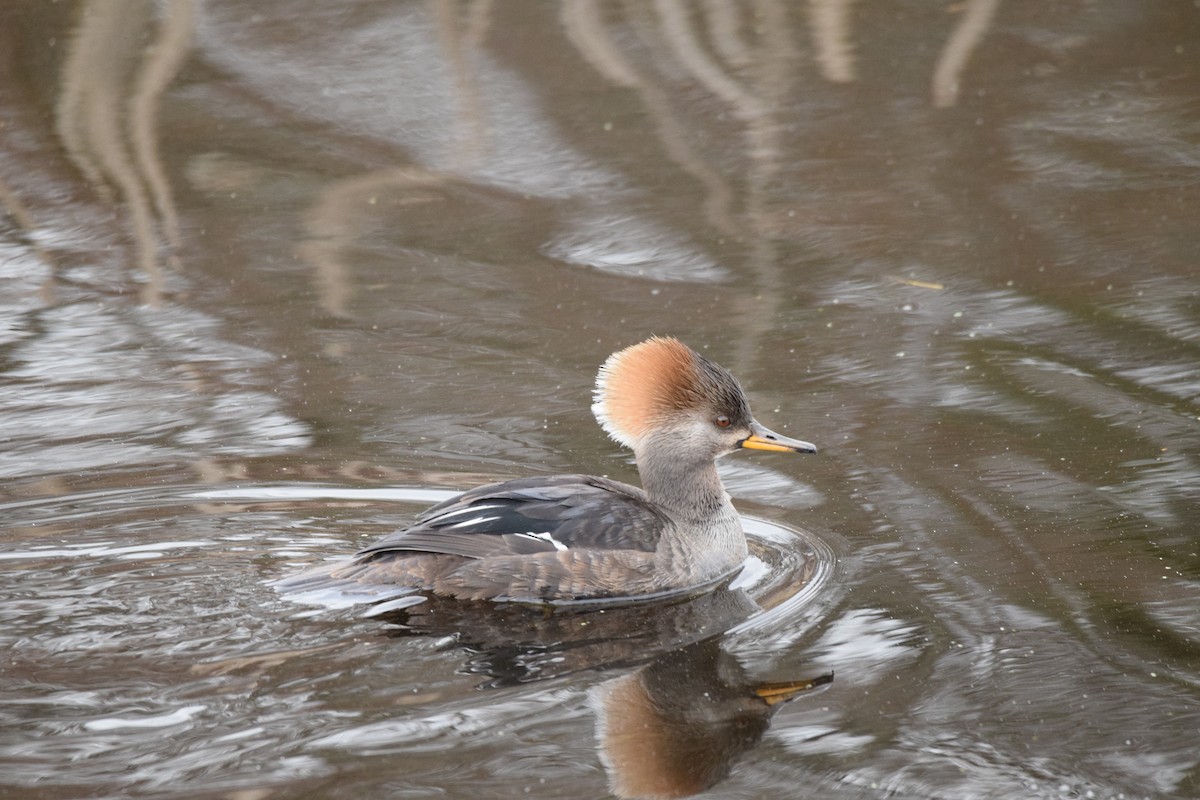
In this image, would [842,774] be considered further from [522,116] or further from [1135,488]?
[522,116]

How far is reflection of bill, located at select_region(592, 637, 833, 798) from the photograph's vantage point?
14.3 ft

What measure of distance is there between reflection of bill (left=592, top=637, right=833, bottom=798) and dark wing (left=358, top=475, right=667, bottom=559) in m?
0.76

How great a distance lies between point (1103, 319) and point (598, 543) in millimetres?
3503

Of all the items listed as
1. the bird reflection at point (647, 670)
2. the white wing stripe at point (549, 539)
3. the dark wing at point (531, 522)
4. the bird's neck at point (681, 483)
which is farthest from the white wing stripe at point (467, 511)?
the bird's neck at point (681, 483)

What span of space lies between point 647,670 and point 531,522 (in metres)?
0.97

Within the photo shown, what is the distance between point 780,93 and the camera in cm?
1123

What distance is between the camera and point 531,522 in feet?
18.9

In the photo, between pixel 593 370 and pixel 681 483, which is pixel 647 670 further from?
pixel 593 370

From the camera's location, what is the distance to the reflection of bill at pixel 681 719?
4367mm

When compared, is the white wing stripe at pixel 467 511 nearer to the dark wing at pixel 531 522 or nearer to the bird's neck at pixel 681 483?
the dark wing at pixel 531 522

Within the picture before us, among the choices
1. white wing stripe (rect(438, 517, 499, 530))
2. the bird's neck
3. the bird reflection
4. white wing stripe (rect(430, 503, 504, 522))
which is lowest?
the bird reflection

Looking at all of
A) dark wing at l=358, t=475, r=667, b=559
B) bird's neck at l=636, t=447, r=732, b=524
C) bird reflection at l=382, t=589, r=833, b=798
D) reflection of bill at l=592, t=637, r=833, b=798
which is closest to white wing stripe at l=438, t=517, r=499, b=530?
dark wing at l=358, t=475, r=667, b=559

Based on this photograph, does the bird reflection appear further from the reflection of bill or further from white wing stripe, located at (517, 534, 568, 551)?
white wing stripe, located at (517, 534, 568, 551)

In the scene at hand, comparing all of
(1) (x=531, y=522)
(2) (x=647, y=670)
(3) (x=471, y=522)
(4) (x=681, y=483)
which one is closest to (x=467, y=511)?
(3) (x=471, y=522)
